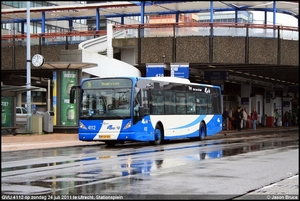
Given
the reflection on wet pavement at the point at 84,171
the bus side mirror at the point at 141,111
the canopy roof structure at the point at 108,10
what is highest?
the canopy roof structure at the point at 108,10

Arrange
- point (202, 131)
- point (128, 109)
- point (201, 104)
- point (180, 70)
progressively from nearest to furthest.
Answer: point (128, 109)
point (201, 104)
point (202, 131)
point (180, 70)

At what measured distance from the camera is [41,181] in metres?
11.8

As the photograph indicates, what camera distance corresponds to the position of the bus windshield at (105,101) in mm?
23656

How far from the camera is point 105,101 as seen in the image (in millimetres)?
23844

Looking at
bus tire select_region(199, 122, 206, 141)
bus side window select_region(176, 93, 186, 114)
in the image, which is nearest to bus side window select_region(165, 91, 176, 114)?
bus side window select_region(176, 93, 186, 114)

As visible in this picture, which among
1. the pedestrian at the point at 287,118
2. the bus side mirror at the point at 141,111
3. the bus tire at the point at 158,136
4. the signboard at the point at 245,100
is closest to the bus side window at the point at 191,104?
the bus tire at the point at 158,136

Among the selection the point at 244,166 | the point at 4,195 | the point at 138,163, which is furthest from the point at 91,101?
the point at 4,195

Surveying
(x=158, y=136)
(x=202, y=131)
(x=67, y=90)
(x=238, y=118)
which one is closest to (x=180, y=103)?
(x=158, y=136)

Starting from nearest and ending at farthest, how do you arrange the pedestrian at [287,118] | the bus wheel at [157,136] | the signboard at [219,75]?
the bus wheel at [157,136]
the signboard at [219,75]
the pedestrian at [287,118]

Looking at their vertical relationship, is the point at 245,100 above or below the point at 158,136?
above

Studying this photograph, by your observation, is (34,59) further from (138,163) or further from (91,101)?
(138,163)

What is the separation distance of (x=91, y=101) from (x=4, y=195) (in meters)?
14.9

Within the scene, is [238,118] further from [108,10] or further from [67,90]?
[108,10]

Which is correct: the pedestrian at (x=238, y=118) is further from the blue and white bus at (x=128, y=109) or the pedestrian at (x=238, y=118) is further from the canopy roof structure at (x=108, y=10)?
the blue and white bus at (x=128, y=109)
